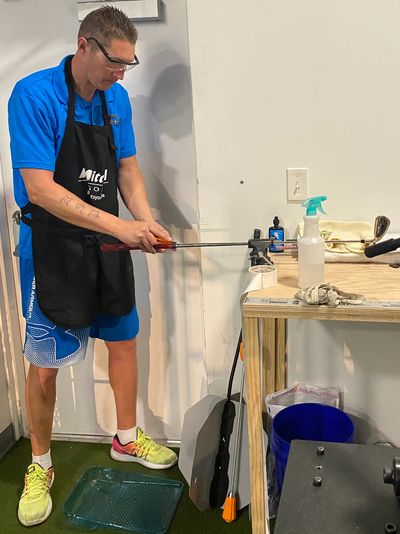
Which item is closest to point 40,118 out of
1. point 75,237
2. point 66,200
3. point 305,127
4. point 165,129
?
point 66,200

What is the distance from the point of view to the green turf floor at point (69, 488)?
1807mm

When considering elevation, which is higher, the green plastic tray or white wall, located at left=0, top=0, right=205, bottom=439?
white wall, located at left=0, top=0, right=205, bottom=439

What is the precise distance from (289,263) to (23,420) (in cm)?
136

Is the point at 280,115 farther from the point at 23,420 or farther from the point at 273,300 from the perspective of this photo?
the point at 23,420

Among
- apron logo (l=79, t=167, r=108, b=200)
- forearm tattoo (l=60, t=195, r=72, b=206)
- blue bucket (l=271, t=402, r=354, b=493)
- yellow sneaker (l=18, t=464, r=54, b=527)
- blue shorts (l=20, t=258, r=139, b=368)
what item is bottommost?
yellow sneaker (l=18, t=464, r=54, b=527)

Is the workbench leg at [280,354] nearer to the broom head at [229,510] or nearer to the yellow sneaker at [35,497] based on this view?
the broom head at [229,510]

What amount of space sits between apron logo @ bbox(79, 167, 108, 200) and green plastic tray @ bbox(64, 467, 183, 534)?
99 centimetres

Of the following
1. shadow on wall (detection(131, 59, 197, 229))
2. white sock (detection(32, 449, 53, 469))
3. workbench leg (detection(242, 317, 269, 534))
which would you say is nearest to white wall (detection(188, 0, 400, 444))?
shadow on wall (detection(131, 59, 197, 229))

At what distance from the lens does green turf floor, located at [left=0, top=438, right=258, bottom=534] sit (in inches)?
71.1

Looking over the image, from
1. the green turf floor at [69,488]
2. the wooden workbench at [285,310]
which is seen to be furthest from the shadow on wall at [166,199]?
the wooden workbench at [285,310]

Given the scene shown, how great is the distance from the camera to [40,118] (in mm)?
1603

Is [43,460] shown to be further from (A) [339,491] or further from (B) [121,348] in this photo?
(A) [339,491]

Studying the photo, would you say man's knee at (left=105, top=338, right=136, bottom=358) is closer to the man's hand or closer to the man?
the man

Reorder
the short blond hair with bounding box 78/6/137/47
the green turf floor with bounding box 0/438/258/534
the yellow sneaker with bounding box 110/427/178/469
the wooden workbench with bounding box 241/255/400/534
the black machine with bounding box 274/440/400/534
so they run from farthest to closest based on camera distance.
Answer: the yellow sneaker with bounding box 110/427/178/469
the green turf floor with bounding box 0/438/258/534
the short blond hair with bounding box 78/6/137/47
the wooden workbench with bounding box 241/255/400/534
the black machine with bounding box 274/440/400/534
